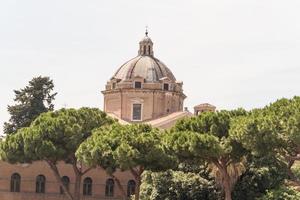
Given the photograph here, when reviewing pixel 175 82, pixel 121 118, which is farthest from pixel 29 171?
pixel 175 82

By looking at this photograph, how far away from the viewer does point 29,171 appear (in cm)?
5769

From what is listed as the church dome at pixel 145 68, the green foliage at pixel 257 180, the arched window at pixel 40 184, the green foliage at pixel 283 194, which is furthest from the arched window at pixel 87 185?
the green foliage at pixel 283 194

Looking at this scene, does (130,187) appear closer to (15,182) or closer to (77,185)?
(15,182)

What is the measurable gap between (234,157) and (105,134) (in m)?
7.74

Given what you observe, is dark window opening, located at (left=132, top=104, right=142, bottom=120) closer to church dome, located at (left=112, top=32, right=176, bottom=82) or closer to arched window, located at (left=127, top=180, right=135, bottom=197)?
church dome, located at (left=112, top=32, right=176, bottom=82)

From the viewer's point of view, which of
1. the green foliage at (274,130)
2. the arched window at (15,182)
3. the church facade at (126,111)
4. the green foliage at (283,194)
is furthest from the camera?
the arched window at (15,182)

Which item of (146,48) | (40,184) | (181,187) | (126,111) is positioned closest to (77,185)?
(181,187)

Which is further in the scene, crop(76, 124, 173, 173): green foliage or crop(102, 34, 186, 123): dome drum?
crop(102, 34, 186, 123): dome drum

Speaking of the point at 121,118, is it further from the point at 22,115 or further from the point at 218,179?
the point at 218,179

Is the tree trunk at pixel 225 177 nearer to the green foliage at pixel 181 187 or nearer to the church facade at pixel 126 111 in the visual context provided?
the green foliage at pixel 181 187

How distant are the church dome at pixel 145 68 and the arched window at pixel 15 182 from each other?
15.7 m

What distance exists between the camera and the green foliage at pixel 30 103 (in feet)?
217

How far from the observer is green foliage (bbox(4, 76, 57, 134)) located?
217ft

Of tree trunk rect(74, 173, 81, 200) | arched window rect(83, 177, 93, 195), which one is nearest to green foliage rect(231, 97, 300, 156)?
tree trunk rect(74, 173, 81, 200)
